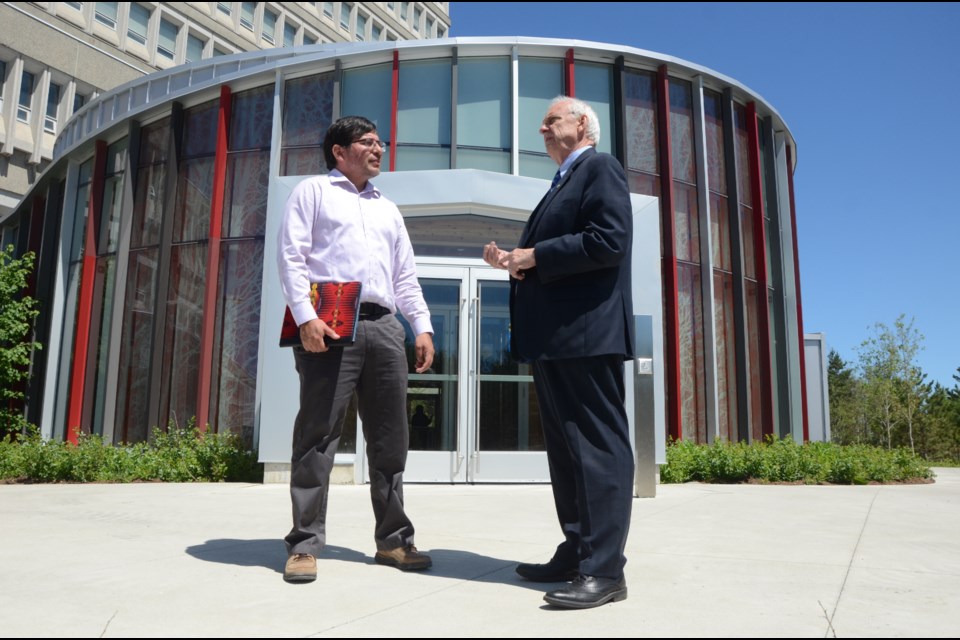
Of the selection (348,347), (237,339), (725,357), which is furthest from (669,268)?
(348,347)

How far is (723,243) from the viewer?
14562 millimetres

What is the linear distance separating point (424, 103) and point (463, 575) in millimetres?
11143

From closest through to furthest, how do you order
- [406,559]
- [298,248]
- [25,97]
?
[406,559] < [298,248] < [25,97]

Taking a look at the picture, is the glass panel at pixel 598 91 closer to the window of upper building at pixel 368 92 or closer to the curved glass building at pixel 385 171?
the curved glass building at pixel 385 171

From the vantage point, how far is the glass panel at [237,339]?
12.3m

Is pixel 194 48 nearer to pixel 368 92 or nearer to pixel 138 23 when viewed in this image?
pixel 138 23

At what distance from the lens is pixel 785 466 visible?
967 centimetres

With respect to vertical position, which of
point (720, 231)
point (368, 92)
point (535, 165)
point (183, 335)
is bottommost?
point (183, 335)

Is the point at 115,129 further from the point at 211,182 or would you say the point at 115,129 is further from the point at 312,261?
the point at 312,261

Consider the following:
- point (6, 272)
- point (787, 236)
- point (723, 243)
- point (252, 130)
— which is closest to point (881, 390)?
point (787, 236)

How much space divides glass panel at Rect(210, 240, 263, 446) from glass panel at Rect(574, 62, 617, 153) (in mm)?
6455

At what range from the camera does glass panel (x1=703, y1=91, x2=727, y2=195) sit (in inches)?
575

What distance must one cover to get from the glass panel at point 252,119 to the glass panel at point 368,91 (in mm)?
1386

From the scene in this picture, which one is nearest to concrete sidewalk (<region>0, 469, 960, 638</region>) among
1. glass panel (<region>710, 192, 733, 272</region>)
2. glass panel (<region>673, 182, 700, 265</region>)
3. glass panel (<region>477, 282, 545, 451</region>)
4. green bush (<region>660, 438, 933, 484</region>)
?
glass panel (<region>477, 282, 545, 451</region>)
